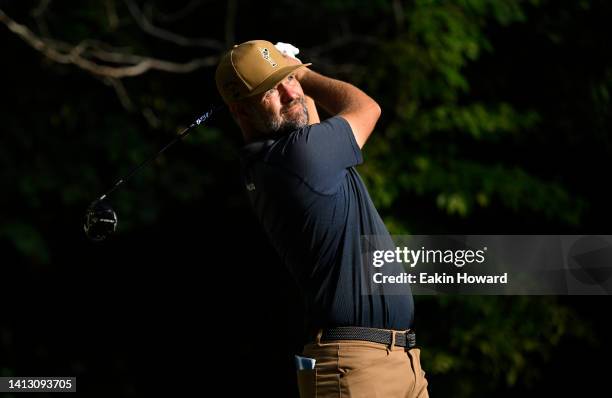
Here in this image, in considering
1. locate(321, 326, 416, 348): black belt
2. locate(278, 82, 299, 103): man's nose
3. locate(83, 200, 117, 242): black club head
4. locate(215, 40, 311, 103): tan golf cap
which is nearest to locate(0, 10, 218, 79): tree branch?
locate(83, 200, 117, 242): black club head

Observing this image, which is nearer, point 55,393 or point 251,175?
point 251,175

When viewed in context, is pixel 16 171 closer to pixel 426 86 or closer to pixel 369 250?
pixel 426 86

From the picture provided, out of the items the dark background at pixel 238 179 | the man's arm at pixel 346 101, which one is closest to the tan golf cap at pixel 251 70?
the man's arm at pixel 346 101

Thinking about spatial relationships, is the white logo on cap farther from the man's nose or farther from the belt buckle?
the belt buckle

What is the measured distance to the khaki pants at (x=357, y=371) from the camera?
2.97m

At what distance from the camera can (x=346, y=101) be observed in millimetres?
3197

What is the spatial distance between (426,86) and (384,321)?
165 inches

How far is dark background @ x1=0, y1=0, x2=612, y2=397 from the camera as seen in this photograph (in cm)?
711

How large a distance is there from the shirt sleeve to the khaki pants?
45cm

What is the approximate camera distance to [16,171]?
24.2ft

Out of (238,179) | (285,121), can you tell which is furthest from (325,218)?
(238,179)

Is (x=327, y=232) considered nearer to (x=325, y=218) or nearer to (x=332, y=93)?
(x=325, y=218)

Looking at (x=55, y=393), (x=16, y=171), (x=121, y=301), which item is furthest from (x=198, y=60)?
(x=55, y=393)

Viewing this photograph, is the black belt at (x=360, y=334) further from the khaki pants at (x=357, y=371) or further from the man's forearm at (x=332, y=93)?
the man's forearm at (x=332, y=93)
